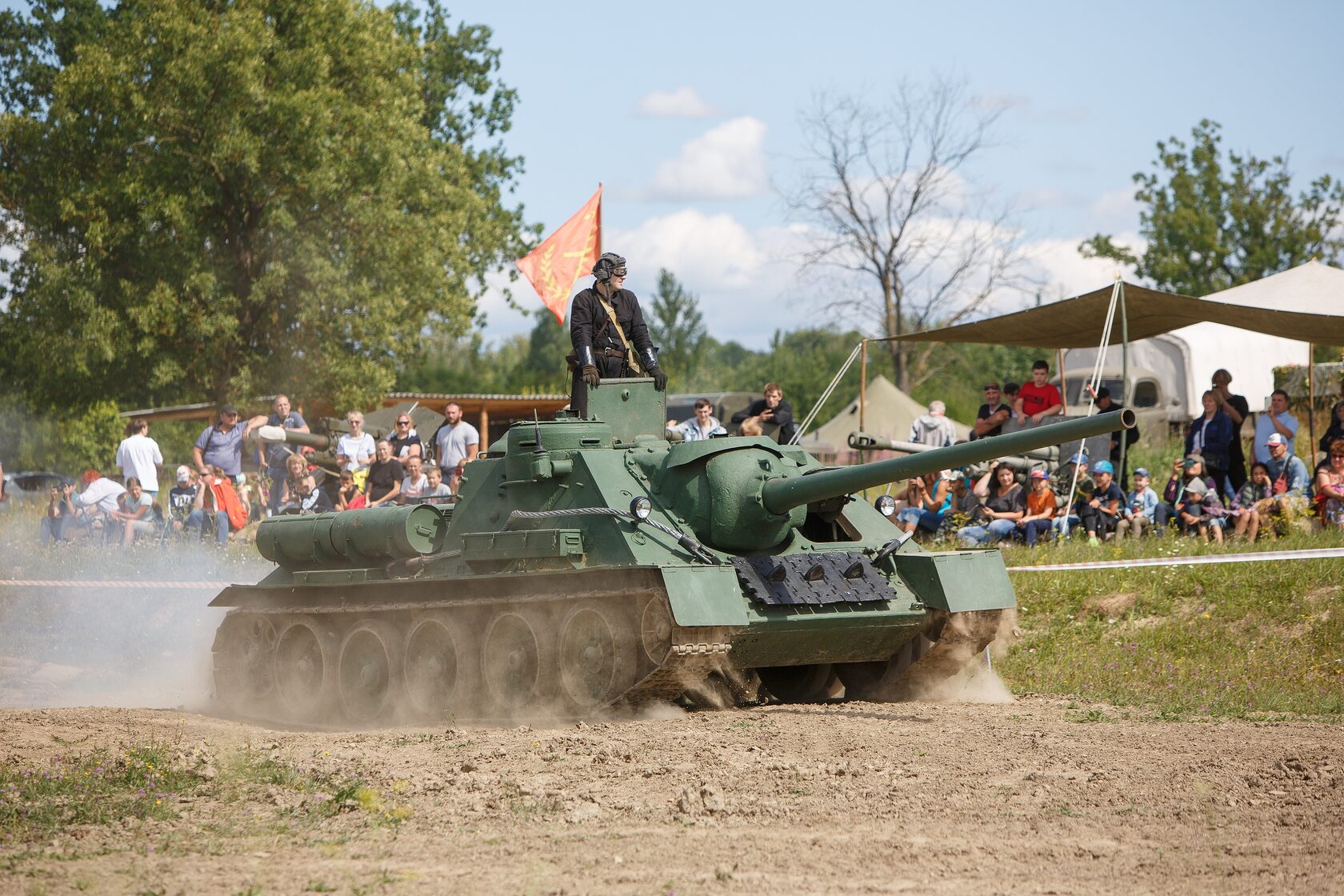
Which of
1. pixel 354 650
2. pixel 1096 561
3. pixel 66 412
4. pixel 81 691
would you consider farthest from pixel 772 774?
pixel 66 412

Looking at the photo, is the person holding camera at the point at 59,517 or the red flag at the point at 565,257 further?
the person holding camera at the point at 59,517

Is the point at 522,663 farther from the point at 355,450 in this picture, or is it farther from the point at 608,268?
the point at 355,450

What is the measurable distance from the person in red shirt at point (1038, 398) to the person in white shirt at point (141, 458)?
1092 centimetres

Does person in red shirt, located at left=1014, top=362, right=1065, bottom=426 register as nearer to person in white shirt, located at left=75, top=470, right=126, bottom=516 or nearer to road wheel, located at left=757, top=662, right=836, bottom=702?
road wheel, located at left=757, top=662, right=836, bottom=702

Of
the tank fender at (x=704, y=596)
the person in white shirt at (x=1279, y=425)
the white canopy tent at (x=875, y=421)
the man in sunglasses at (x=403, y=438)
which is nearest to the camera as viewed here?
the tank fender at (x=704, y=596)

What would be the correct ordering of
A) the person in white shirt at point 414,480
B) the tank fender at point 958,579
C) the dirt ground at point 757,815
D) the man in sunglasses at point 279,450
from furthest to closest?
the man in sunglasses at point 279,450 < the person in white shirt at point 414,480 < the tank fender at point 958,579 < the dirt ground at point 757,815

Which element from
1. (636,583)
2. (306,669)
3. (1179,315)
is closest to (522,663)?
(636,583)

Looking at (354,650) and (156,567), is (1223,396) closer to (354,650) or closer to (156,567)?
(354,650)

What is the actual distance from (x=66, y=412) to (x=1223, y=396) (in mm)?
28370

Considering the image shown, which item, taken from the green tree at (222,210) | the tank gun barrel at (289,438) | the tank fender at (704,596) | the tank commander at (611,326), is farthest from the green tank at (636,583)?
the green tree at (222,210)

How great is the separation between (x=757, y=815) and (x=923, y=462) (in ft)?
10.8

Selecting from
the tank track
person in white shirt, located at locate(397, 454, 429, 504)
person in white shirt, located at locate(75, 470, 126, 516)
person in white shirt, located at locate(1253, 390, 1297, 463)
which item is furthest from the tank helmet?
person in white shirt, located at locate(75, 470, 126, 516)

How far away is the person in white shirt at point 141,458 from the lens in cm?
2127

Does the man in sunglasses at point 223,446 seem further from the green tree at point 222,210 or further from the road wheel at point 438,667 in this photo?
the green tree at point 222,210
